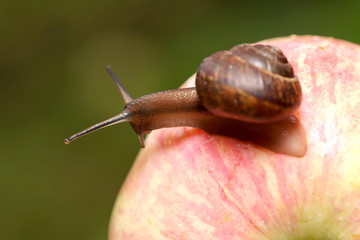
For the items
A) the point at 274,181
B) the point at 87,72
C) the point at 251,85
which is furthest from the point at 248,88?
the point at 87,72

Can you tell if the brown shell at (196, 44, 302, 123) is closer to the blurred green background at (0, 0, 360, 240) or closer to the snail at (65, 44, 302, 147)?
the snail at (65, 44, 302, 147)

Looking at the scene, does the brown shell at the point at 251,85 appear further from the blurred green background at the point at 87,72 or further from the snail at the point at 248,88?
the blurred green background at the point at 87,72

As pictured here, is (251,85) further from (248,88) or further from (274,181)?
(274,181)

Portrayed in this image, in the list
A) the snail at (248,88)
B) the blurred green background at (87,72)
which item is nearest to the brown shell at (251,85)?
Result: the snail at (248,88)

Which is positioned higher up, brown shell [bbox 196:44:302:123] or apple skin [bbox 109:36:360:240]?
brown shell [bbox 196:44:302:123]

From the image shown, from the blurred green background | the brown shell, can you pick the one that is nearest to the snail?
the brown shell

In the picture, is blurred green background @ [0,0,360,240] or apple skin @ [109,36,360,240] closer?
apple skin @ [109,36,360,240]
